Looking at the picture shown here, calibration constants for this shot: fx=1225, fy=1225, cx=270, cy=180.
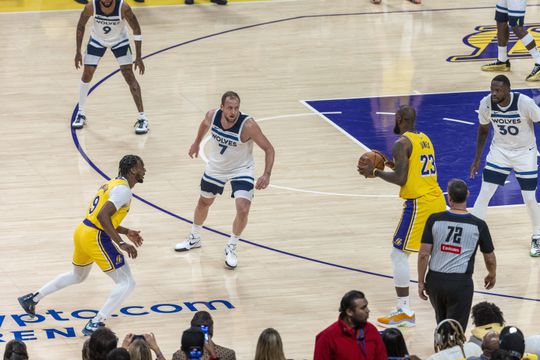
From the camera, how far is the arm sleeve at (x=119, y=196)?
11422mm

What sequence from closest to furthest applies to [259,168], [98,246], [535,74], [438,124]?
[98,246], [259,168], [438,124], [535,74]

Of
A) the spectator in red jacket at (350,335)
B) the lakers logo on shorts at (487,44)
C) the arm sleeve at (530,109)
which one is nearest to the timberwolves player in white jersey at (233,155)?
the arm sleeve at (530,109)

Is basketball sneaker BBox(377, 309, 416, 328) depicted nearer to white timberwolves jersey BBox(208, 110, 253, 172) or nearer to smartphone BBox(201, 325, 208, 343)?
white timberwolves jersey BBox(208, 110, 253, 172)

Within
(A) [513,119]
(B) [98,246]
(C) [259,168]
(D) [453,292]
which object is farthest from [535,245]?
(B) [98,246]

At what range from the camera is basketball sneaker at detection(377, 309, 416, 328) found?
12.0 meters

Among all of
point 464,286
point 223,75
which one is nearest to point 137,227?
point 464,286

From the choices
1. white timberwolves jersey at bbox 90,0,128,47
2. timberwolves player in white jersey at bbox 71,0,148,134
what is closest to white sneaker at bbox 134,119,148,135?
timberwolves player in white jersey at bbox 71,0,148,134

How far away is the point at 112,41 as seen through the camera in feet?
58.1

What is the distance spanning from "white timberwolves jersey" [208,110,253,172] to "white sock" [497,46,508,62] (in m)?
8.97

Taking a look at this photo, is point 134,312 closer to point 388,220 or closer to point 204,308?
point 204,308

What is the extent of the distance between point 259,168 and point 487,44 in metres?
7.97

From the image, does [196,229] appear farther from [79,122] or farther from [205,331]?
[205,331]

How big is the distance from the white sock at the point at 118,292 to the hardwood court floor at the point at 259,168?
0.94 feet

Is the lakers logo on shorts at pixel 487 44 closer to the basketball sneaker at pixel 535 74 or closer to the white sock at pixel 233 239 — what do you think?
the basketball sneaker at pixel 535 74
